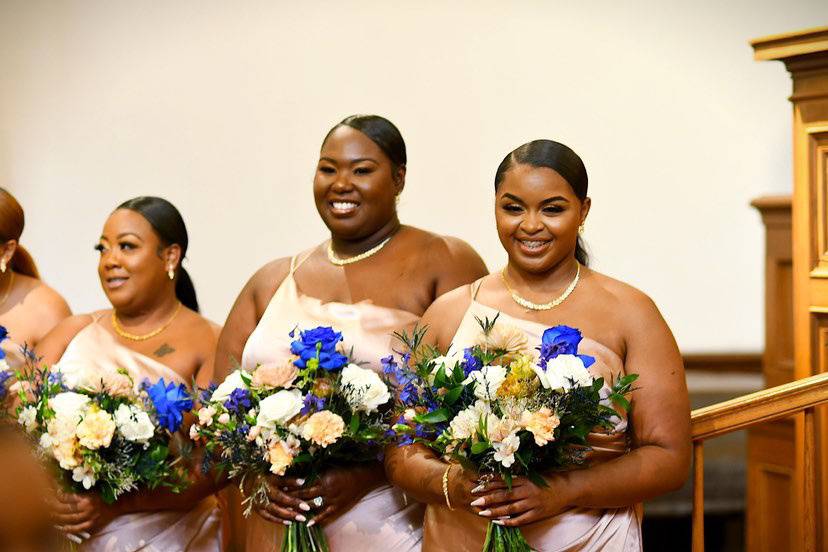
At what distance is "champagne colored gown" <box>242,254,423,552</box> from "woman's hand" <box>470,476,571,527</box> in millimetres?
642

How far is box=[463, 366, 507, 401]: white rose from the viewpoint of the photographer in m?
2.70

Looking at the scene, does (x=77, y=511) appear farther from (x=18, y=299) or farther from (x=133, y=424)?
(x=18, y=299)

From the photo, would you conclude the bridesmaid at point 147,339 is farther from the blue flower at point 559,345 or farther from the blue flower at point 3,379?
the blue flower at point 559,345

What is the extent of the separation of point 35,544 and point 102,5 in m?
5.43

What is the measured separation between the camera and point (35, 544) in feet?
4.08

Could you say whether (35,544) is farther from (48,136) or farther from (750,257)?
(750,257)

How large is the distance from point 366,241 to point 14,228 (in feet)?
4.86

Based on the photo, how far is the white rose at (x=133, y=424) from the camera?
11.1 ft

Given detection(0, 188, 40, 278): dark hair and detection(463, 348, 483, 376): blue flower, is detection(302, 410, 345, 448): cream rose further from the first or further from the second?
detection(0, 188, 40, 278): dark hair

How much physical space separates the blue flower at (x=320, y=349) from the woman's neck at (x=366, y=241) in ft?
1.67

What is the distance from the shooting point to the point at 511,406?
2.67 meters

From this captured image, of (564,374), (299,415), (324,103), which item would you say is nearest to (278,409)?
(299,415)

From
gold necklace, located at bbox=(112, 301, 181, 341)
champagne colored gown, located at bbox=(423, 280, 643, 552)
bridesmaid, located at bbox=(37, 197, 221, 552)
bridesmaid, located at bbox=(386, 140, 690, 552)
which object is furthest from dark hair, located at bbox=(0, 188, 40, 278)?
champagne colored gown, located at bbox=(423, 280, 643, 552)

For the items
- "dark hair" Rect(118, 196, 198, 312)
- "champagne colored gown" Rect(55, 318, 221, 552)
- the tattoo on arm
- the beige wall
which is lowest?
"champagne colored gown" Rect(55, 318, 221, 552)
